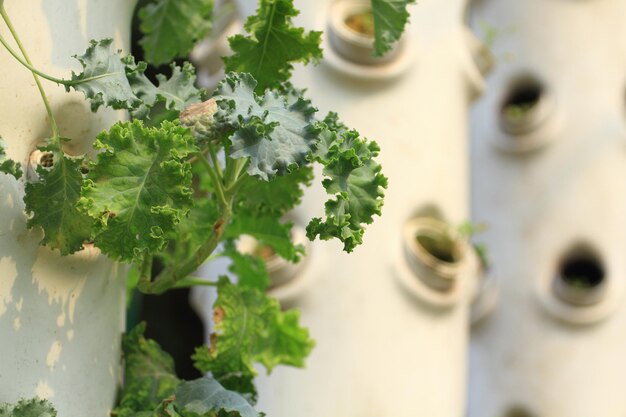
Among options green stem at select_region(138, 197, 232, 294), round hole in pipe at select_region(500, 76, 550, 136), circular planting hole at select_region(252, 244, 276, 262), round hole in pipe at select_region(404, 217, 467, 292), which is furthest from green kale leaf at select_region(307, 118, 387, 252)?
round hole in pipe at select_region(500, 76, 550, 136)

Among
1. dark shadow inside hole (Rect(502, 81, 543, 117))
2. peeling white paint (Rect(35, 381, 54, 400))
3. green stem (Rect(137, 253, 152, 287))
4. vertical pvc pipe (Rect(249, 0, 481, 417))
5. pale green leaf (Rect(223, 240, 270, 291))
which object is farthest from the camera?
dark shadow inside hole (Rect(502, 81, 543, 117))

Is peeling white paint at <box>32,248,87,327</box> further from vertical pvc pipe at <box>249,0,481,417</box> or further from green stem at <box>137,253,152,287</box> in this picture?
vertical pvc pipe at <box>249,0,481,417</box>

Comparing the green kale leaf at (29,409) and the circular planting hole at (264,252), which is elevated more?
the circular planting hole at (264,252)

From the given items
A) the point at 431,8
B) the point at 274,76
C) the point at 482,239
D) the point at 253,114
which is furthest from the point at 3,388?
the point at 482,239

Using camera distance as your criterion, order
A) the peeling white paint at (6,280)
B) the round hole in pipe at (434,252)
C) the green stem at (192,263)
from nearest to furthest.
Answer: the peeling white paint at (6,280)
the green stem at (192,263)
the round hole in pipe at (434,252)

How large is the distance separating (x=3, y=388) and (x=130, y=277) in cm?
96

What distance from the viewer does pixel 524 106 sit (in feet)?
22.9

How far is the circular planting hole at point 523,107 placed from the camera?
22.4 feet

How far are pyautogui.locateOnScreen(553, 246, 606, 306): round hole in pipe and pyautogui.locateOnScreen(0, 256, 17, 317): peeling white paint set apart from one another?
4351mm

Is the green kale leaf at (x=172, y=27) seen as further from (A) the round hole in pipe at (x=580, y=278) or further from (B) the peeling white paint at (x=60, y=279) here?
(A) the round hole in pipe at (x=580, y=278)

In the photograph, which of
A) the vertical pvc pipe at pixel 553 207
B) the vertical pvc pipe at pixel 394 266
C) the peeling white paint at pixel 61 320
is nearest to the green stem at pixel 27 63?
the peeling white paint at pixel 61 320

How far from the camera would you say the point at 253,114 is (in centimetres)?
241

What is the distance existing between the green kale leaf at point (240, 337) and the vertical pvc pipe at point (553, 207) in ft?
10.8

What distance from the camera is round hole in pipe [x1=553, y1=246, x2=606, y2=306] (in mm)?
6285
